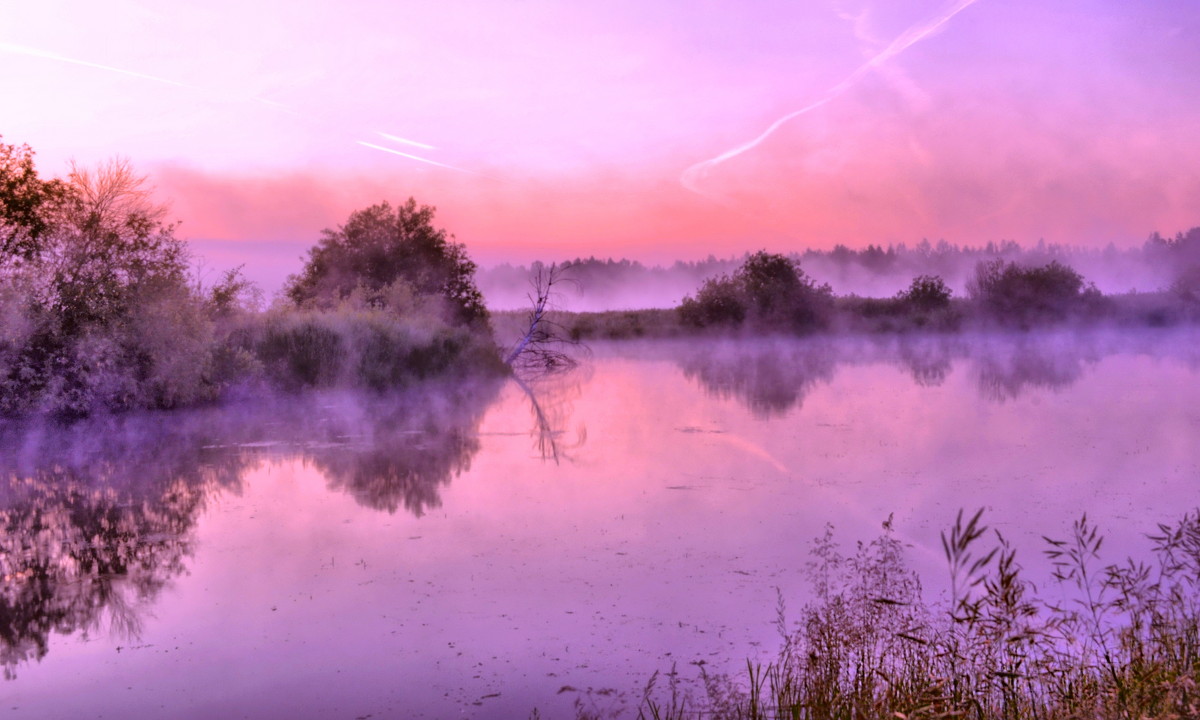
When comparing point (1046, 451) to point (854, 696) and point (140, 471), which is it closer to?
point (854, 696)

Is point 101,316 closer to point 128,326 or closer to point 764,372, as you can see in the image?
point 128,326

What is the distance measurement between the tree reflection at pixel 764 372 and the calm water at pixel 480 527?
0.74 meters

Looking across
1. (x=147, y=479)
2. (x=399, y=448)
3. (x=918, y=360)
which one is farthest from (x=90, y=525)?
(x=918, y=360)

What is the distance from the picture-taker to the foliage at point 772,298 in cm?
4709

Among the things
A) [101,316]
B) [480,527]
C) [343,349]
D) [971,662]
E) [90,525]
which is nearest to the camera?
[971,662]

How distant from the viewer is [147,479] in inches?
445

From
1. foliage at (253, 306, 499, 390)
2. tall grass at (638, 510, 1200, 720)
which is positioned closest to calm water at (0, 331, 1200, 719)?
tall grass at (638, 510, 1200, 720)

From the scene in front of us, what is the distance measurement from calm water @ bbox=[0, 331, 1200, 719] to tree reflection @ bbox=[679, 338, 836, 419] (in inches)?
29.2

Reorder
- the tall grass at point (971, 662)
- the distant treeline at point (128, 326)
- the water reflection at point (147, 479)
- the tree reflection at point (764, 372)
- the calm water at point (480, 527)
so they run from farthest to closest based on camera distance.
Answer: the tree reflection at point (764, 372), the distant treeline at point (128, 326), the water reflection at point (147, 479), the calm water at point (480, 527), the tall grass at point (971, 662)

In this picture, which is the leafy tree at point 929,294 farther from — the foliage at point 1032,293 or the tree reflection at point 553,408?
the tree reflection at point 553,408

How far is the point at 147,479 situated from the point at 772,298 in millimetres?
39119

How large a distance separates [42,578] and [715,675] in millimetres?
5674

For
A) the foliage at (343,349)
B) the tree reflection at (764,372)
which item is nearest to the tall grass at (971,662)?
the tree reflection at (764,372)

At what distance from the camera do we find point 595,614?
609cm
